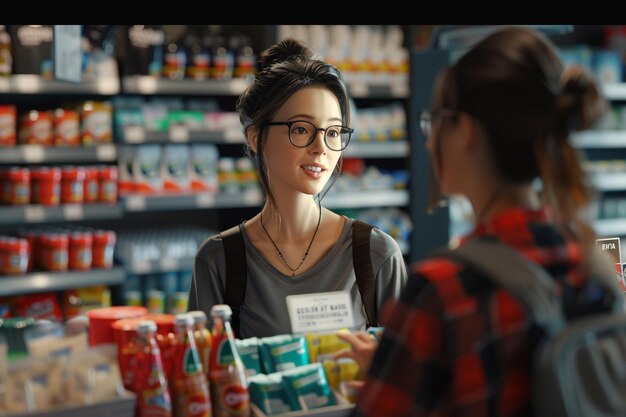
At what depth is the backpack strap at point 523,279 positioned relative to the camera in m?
0.94

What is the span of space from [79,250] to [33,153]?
23.6 inches

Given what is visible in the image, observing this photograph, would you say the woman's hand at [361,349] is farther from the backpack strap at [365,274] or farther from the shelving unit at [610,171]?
the shelving unit at [610,171]

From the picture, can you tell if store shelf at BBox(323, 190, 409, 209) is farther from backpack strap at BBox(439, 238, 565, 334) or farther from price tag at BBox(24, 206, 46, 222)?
backpack strap at BBox(439, 238, 565, 334)

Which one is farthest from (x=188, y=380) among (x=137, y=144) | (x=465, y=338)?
(x=137, y=144)

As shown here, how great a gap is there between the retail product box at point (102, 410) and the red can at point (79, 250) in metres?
2.91

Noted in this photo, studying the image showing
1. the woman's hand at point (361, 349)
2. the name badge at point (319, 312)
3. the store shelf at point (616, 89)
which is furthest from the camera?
the store shelf at point (616, 89)

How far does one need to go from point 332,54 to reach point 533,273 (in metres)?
3.94

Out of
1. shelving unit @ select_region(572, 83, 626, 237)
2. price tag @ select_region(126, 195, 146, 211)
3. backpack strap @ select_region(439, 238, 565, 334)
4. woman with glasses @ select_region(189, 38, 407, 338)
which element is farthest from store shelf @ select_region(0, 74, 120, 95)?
shelving unit @ select_region(572, 83, 626, 237)

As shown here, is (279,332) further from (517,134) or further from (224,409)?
(517,134)

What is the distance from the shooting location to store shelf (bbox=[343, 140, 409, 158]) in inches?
186

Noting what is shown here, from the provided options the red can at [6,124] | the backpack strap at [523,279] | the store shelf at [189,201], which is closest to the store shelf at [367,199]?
the store shelf at [189,201]

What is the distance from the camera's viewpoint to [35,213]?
3.81 m
